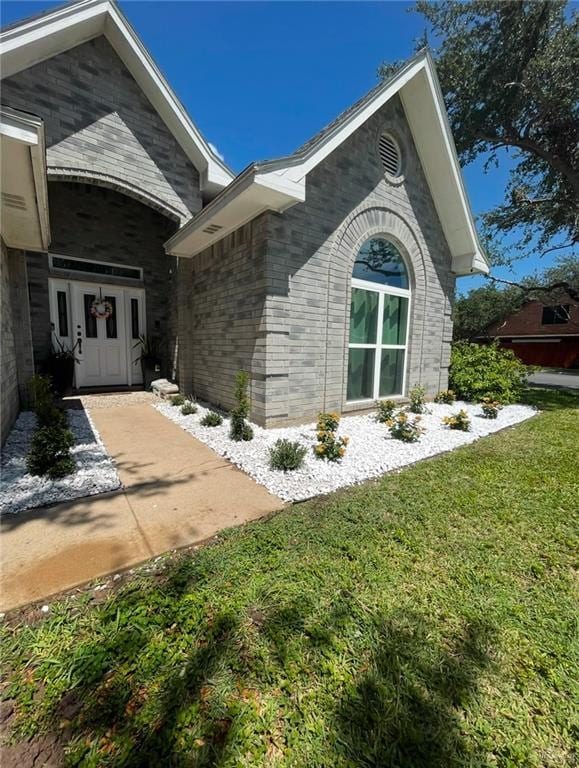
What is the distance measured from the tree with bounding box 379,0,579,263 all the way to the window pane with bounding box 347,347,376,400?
30.1 ft

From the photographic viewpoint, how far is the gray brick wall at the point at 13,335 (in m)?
4.44

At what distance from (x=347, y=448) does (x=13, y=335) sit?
5.95 m

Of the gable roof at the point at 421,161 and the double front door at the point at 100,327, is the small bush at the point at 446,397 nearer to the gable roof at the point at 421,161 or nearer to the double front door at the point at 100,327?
the gable roof at the point at 421,161

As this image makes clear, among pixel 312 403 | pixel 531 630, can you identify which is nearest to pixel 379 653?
pixel 531 630

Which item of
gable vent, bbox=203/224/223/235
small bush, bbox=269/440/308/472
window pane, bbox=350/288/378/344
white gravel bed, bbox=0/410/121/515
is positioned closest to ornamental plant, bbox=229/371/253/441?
small bush, bbox=269/440/308/472

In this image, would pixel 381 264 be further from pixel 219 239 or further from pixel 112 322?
pixel 112 322

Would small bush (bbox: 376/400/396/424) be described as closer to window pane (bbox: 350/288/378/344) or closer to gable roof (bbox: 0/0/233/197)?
window pane (bbox: 350/288/378/344)

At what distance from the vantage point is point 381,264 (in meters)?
6.58

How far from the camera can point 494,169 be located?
11.8 m

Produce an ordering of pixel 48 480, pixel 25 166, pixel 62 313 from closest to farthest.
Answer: pixel 25 166, pixel 48 480, pixel 62 313

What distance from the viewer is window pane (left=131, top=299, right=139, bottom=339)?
8302mm

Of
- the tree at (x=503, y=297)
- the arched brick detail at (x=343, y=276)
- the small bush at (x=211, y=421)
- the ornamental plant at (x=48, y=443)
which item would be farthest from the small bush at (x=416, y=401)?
the tree at (x=503, y=297)

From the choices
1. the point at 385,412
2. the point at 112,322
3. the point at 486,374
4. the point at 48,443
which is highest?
the point at 112,322

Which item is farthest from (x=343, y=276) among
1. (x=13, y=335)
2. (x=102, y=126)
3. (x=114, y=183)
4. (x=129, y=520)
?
(x=13, y=335)
